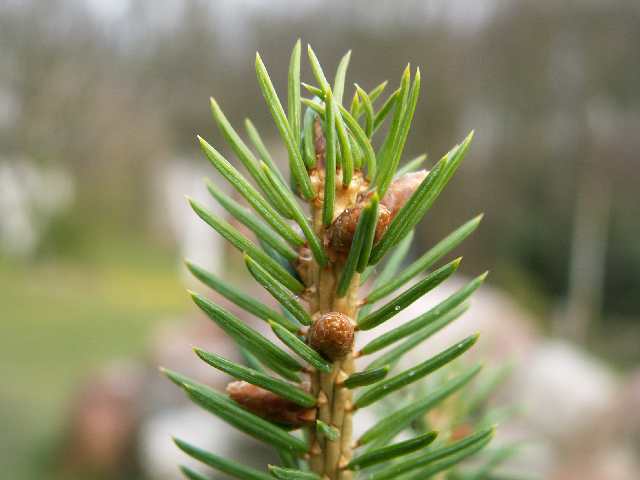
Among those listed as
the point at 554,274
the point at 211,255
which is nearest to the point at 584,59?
the point at 554,274

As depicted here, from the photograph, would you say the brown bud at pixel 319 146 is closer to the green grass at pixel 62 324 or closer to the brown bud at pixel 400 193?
the brown bud at pixel 400 193

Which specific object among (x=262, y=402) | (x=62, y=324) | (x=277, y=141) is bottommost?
(x=262, y=402)

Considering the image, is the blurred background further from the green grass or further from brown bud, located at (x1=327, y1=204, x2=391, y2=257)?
brown bud, located at (x1=327, y1=204, x2=391, y2=257)

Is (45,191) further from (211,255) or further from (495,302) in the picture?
(495,302)

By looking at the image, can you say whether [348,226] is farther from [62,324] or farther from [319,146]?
[62,324]

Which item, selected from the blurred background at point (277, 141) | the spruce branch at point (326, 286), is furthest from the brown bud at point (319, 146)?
the blurred background at point (277, 141)

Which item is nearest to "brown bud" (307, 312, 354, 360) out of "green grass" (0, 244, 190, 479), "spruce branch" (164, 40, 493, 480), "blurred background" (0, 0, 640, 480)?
"spruce branch" (164, 40, 493, 480)

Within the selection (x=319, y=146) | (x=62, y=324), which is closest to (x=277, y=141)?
(x=62, y=324)
